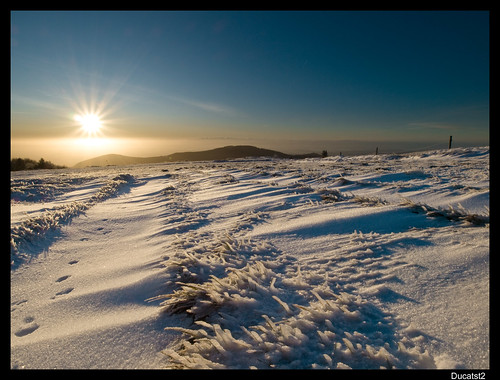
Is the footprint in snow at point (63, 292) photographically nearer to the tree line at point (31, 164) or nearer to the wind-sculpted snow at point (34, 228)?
the wind-sculpted snow at point (34, 228)

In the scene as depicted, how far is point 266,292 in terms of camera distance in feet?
5.46

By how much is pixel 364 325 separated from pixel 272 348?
56 centimetres

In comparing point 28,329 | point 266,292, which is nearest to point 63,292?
point 28,329

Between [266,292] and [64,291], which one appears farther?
[64,291]

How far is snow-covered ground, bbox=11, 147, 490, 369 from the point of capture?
1.19 metres

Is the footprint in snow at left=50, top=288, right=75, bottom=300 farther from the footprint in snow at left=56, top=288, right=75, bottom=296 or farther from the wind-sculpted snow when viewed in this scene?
the wind-sculpted snow

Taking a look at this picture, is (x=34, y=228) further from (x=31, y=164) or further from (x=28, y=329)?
(x=31, y=164)

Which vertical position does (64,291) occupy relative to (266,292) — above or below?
below
